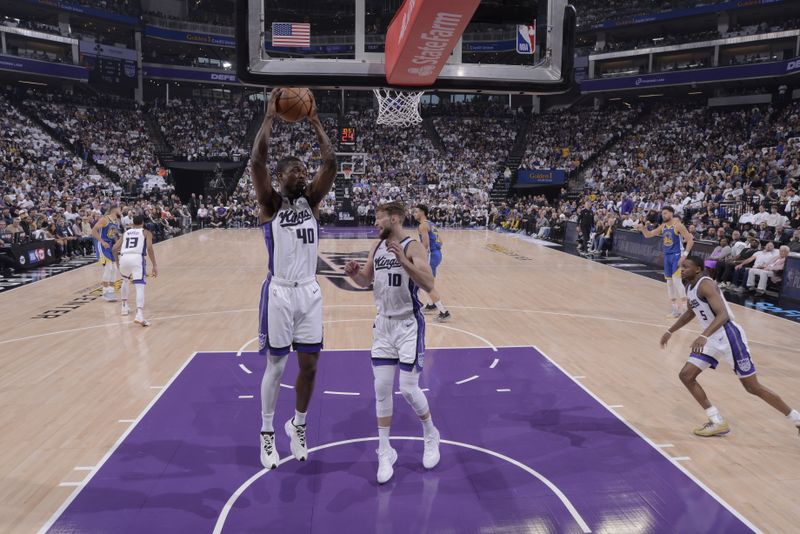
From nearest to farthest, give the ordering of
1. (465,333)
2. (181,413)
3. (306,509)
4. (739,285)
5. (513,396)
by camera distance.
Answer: (306,509), (181,413), (513,396), (465,333), (739,285)

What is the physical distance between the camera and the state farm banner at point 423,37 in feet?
16.3

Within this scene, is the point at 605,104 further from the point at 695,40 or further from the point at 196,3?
the point at 196,3

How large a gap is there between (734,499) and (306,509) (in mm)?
2842

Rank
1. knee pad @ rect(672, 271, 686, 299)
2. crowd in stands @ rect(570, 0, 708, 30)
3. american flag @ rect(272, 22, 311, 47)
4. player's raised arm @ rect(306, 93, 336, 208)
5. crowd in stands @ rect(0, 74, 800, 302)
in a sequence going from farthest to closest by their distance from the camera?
crowd in stands @ rect(570, 0, 708, 30) < crowd in stands @ rect(0, 74, 800, 302) < knee pad @ rect(672, 271, 686, 299) < american flag @ rect(272, 22, 311, 47) < player's raised arm @ rect(306, 93, 336, 208)

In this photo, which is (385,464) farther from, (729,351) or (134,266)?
(134,266)

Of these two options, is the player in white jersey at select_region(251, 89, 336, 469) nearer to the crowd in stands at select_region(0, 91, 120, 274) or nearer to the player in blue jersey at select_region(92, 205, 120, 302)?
the player in blue jersey at select_region(92, 205, 120, 302)

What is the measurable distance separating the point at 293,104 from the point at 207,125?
1467 inches

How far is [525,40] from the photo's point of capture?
6418 mm

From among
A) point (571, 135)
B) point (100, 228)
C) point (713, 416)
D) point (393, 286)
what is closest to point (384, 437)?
point (393, 286)

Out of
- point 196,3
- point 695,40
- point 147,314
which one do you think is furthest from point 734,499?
point 196,3

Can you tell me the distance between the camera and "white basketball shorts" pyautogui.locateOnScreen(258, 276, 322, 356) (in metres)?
3.97

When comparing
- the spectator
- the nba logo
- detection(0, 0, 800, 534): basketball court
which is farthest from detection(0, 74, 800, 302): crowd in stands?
the nba logo

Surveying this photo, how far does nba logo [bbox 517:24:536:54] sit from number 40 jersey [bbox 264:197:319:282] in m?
3.53

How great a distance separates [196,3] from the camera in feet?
130
